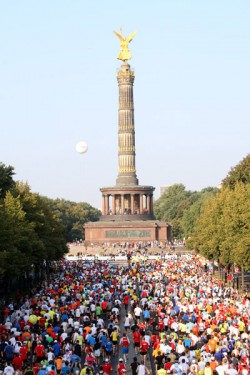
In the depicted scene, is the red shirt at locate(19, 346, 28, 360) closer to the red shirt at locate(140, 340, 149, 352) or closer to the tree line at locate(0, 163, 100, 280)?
the red shirt at locate(140, 340, 149, 352)

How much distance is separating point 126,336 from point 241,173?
54.6 m

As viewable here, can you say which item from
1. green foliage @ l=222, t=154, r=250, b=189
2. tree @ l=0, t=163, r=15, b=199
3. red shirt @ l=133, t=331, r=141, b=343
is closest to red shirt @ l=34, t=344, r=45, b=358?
red shirt @ l=133, t=331, r=141, b=343

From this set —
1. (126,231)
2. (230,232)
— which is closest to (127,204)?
(126,231)

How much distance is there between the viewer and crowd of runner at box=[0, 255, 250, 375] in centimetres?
2362

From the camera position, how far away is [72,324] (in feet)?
104

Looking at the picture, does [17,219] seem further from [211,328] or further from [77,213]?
[77,213]

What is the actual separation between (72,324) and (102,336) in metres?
3.72

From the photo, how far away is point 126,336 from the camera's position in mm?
30797

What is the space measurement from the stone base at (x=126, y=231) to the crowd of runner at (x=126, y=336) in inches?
2490

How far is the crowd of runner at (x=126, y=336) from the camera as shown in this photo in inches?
930

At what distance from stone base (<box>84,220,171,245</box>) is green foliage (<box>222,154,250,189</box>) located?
74.9 ft

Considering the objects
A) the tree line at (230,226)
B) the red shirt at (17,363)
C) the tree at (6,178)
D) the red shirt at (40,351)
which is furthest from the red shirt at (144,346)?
the tree at (6,178)

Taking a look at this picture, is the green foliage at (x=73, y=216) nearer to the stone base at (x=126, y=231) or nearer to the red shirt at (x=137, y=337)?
the stone base at (x=126, y=231)

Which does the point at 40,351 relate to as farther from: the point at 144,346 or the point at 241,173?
the point at 241,173
